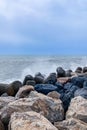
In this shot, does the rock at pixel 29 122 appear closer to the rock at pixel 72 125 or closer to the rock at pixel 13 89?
the rock at pixel 72 125

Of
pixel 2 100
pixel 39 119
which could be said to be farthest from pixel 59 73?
pixel 39 119

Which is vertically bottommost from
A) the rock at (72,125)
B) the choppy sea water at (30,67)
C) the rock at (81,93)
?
the choppy sea water at (30,67)

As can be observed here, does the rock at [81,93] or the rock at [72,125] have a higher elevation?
the rock at [81,93]

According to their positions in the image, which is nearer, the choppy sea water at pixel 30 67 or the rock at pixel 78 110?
the rock at pixel 78 110

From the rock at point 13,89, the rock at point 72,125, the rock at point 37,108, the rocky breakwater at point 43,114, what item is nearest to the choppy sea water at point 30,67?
the rock at point 13,89

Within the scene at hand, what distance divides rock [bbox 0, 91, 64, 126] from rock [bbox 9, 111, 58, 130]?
0.35 meters

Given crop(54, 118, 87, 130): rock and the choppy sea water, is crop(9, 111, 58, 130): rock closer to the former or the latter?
crop(54, 118, 87, 130): rock

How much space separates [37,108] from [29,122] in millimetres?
785

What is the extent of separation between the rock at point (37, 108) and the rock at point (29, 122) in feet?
1.13

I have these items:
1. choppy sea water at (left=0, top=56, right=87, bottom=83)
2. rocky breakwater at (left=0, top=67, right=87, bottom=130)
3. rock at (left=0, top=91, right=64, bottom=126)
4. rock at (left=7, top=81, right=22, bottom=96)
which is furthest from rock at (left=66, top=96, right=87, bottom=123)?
choppy sea water at (left=0, top=56, right=87, bottom=83)

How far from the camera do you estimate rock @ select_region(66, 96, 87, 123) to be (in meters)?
4.21

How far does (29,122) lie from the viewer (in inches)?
140

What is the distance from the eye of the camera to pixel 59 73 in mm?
11086

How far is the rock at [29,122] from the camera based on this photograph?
3454mm
